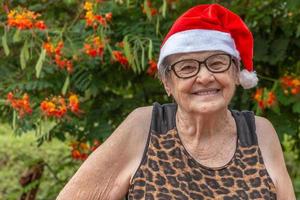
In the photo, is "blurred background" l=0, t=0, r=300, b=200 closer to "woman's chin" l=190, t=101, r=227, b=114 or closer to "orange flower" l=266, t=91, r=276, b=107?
"orange flower" l=266, t=91, r=276, b=107

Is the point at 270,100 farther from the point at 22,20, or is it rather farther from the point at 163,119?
the point at 22,20

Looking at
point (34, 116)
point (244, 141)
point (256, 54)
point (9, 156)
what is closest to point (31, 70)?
point (34, 116)

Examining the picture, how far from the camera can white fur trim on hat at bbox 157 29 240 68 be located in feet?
7.80

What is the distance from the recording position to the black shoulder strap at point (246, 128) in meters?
2.58

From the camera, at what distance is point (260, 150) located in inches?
101

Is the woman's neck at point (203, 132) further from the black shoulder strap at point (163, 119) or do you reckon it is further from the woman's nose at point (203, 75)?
the woman's nose at point (203, 75)

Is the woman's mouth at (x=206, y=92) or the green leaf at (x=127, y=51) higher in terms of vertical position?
the woman's mouth at (x=206, y=92)

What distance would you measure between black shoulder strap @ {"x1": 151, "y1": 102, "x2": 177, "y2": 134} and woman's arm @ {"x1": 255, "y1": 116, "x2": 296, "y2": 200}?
30 cm

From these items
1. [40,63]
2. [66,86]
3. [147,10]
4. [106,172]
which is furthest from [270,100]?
[106,172]

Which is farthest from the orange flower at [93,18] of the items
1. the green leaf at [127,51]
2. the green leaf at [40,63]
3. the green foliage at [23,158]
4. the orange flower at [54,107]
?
the green foliage at [23,158]

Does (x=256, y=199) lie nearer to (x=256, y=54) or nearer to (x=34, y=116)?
(x=34, y=116)

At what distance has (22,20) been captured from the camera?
131 inches

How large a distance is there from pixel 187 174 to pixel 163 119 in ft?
0.77

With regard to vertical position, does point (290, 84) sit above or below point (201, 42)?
below
